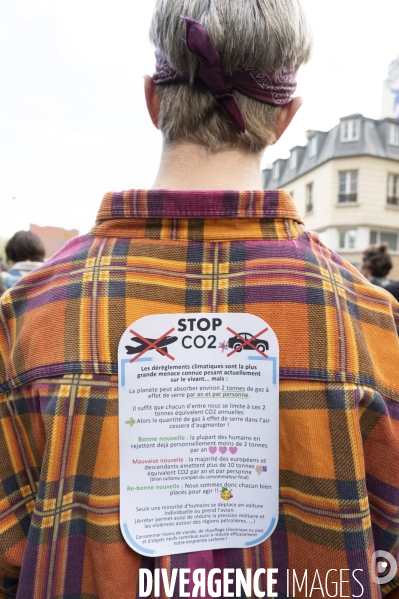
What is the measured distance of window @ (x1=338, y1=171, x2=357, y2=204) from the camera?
16.2m

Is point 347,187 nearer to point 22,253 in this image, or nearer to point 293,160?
point 293,160

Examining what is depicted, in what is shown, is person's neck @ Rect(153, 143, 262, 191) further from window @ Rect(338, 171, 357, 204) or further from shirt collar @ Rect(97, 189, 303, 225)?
window @ Rect(338, 171, 357, 204)

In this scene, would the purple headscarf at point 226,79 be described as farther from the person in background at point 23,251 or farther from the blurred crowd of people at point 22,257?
the person in background at point 23,251

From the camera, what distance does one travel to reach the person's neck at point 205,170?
2.32 feet

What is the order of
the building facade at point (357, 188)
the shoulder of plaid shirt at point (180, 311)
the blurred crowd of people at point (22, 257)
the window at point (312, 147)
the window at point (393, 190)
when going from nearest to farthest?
the shoulder of plaid shirt at point (180, 311), the blurred crowd of people at point (22, 257), the building facade at point (357, 188), the window at point (393, 190), the window at point (312, 147)

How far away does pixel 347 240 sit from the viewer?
16.3m

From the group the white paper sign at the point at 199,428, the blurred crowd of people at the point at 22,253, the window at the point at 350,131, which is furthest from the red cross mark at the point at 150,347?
the window at the point at 350,131

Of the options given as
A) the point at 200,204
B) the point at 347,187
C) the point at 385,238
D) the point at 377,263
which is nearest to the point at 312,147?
the point at 347,187

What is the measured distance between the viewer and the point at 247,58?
2.29ft

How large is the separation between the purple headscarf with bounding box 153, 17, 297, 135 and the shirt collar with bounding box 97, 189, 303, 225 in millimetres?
119

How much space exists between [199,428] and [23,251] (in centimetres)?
269

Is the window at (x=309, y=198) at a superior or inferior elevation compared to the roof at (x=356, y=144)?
inferior

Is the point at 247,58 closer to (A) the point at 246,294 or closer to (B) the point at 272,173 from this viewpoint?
(A) the point at 246,294

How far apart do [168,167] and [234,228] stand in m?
0.16
